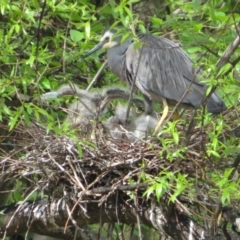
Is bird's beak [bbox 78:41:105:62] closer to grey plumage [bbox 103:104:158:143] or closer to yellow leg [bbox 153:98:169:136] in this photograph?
grey plumage [bbox 103:104:158:143]

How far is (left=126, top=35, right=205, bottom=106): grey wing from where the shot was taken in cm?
488

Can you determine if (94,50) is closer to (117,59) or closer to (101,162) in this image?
(117,59)

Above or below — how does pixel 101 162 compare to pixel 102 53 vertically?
above

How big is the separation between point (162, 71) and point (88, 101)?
2.00 feet

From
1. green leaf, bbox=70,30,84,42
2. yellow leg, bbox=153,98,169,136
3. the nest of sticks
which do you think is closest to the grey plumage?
yellow leg, bbox=153,98,169,136

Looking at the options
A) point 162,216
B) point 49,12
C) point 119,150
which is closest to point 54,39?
point 49,12

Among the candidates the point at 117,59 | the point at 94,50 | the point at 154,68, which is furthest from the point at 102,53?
the point at 94,50

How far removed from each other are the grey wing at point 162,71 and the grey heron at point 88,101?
0.23 m

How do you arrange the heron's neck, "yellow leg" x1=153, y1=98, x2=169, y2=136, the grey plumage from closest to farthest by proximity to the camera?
"yellow leg" x1=153, y1=98, x2=169, y2=136, the grey plumage, the heron's neck

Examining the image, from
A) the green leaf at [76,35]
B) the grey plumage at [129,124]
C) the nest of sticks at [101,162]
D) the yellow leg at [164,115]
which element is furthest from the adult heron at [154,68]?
the nest of sticks at [101,162]

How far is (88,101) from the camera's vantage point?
468 cm

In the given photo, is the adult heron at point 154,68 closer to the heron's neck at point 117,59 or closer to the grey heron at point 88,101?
the heron's neck at point 117,59

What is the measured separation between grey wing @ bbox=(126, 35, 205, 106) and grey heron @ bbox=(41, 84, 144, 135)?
0.74 ft

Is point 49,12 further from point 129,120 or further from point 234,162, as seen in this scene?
point 234,162
